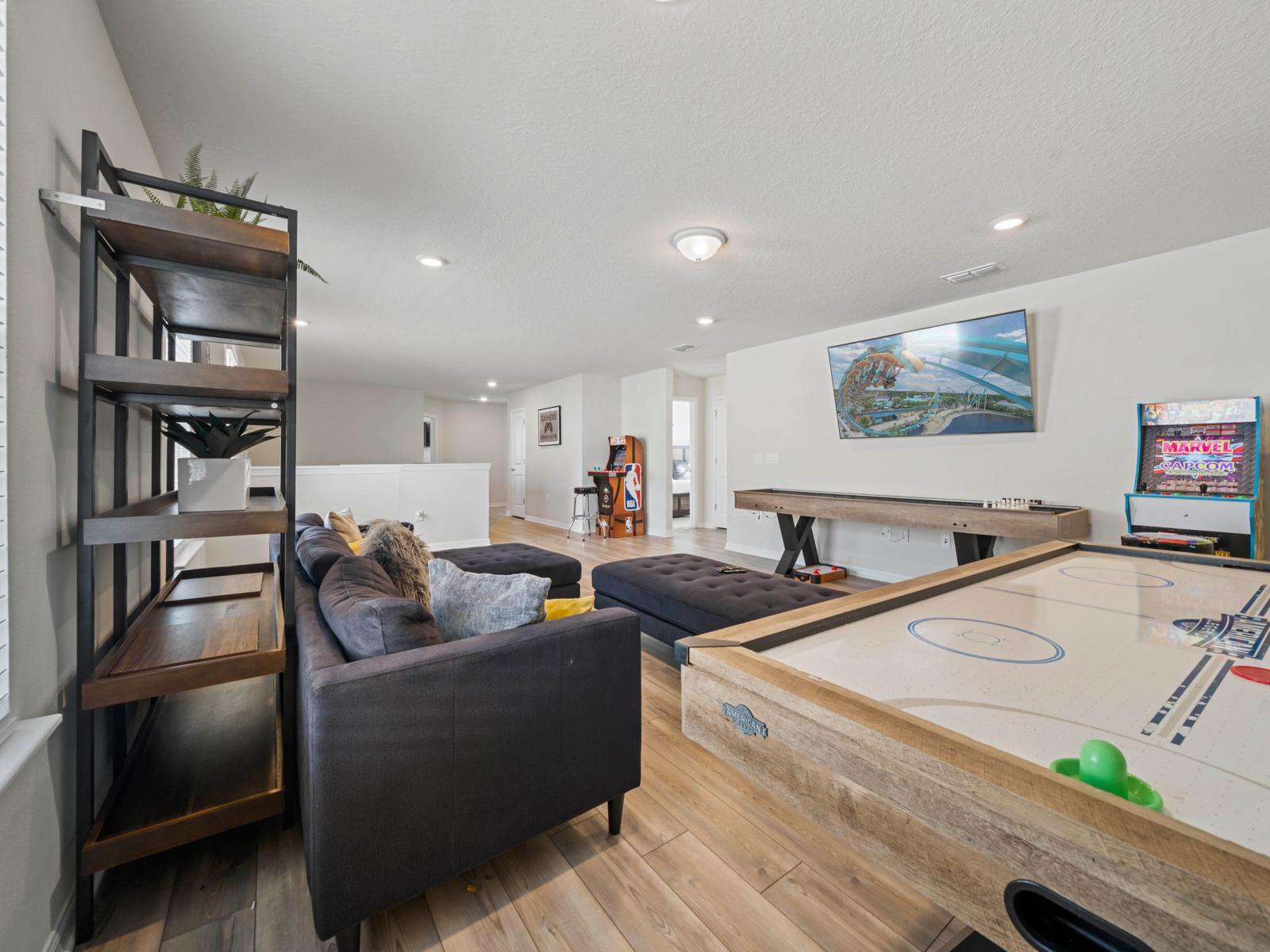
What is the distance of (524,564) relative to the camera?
3316 mm

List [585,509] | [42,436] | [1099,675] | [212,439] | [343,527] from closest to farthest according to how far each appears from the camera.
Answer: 1. [1099,675]
2. [42,436]
3. [212,439]
4. [343,527]
5. [585,509]

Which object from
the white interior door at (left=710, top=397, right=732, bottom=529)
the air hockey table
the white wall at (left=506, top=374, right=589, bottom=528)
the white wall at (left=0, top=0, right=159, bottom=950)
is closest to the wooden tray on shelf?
the white wall at (left=0, top=0, right=159, bottom=950)

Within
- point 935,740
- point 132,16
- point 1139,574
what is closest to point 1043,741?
point 935,740

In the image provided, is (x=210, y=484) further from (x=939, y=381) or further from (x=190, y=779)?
(x=939, y=381)

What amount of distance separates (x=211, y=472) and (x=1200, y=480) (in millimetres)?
4566

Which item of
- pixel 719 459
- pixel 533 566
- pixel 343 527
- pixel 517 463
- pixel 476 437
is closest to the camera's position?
pixel 343 527

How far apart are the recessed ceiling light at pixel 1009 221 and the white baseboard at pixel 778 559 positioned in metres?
2.57

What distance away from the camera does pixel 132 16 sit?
1.47m

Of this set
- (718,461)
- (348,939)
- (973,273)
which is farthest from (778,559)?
(348,939)

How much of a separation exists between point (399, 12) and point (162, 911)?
248 centimetres

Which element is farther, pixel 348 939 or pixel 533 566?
pixel 533 566

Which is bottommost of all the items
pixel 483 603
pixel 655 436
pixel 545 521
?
pixel 545 521

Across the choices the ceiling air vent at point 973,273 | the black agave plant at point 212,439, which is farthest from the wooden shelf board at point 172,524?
the ceiling air vent at point 973,273

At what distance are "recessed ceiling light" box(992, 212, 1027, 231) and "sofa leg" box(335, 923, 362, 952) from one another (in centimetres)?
377
